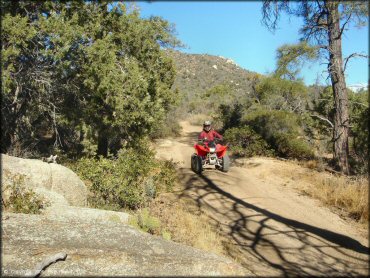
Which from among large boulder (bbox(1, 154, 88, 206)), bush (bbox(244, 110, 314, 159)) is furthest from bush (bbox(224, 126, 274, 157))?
large boulder (bbox(1, 154, 88, 206))

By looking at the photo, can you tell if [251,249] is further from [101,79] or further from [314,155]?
[314,155]

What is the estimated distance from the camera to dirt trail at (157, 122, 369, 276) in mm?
5859

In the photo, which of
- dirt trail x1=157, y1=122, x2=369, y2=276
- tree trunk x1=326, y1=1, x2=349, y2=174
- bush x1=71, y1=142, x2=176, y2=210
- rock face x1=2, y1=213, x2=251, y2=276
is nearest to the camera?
rock face x1=2, y1=213, x2=251, y2=276

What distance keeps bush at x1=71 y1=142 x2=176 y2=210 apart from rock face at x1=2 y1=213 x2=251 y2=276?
271 centimetres

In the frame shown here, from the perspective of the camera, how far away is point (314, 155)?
51.2 ft

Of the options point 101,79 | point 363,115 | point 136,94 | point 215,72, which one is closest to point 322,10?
point 363,115

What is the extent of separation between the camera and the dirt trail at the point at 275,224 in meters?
5.86

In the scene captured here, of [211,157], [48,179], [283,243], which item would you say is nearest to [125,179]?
[48,179]

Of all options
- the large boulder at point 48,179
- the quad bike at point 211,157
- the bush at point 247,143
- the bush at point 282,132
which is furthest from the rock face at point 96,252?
the bush at point 282,132

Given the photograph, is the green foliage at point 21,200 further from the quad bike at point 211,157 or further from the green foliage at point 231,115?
the green foliage at point 231,115

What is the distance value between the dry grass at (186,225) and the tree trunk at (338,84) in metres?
6.68

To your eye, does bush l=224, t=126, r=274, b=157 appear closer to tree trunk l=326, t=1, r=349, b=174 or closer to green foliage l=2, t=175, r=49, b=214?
tree trunk l=326, t=1, r=349, b=174

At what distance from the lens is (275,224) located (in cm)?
775

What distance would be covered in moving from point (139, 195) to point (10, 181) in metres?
2.99
